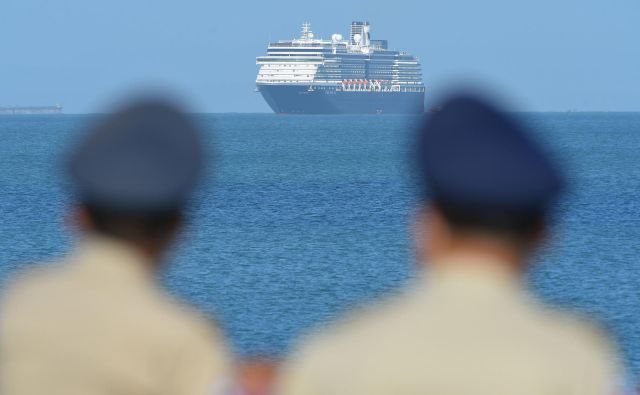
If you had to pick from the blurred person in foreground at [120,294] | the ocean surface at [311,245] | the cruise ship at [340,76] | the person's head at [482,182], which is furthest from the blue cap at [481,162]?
the cruise ship at [340,76]

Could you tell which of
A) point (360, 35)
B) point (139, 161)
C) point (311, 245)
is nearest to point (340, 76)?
point (360, 35)

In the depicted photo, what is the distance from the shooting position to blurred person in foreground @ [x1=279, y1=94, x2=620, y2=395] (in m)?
1.71

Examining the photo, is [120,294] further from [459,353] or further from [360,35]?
[360,35]

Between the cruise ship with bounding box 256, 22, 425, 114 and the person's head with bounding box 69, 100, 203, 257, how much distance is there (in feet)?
441

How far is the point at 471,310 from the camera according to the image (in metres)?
1.77

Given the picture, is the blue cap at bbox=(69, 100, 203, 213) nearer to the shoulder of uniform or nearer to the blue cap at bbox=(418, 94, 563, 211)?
the blue cap at bbox=(418, 94, 563, 211)

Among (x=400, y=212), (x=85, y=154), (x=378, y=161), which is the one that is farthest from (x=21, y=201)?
(x=85, y=154)

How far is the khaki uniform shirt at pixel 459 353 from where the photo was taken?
5.58 ft

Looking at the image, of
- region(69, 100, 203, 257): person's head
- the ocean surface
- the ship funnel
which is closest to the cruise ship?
the ship funnel

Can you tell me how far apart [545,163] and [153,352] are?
1.90 feet

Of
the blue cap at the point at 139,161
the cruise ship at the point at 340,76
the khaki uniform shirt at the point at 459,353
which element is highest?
the blue cap at the point at 139,161

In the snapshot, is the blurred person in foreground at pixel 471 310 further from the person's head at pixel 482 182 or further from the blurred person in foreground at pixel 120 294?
the blurred person in foreground at pixel 120 294

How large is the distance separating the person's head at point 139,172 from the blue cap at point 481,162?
1.36 feet

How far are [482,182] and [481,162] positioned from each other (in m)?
0.03
